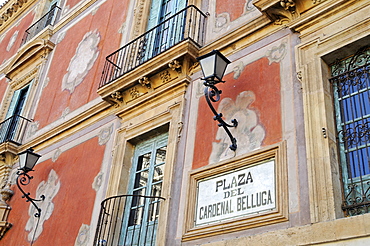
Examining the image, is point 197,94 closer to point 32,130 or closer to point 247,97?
point 247,97

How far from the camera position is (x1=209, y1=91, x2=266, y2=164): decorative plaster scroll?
5.92 metres

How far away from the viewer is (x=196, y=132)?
22.7 ft

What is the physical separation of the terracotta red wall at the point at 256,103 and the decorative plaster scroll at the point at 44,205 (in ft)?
12.6

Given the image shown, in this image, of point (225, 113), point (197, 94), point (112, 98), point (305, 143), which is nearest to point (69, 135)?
point (112, 98)

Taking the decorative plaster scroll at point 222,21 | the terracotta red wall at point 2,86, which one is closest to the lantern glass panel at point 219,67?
the decorative plaster scroll at point 222,21

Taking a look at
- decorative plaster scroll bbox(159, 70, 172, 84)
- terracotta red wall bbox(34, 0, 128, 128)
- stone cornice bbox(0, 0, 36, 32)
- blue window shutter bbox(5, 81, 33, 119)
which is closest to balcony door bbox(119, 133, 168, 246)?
decorative plaster scroll bbox(159, 70, 172, 84)

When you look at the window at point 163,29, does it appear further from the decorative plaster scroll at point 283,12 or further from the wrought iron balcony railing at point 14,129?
the wrought iron balcony railing at point 14,129

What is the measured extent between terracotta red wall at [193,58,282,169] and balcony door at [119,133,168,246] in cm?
96

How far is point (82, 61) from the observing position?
1112 cm

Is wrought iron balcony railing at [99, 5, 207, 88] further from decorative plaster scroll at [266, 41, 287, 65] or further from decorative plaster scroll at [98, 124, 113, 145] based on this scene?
decorative plaster scroll at [266, 41, 287, 65]

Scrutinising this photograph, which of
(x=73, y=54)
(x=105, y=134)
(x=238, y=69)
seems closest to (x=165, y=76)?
(x=238, y=69)

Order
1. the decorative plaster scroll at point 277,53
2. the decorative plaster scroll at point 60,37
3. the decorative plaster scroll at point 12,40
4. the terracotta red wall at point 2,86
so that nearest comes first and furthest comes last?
1. the decorative plaster scroll at point 277,53
2. the decorative plaster scroll at point 60,37
3. the terracotta red wall at point 2,86
4. the decorative plaster scroll at point 12,40

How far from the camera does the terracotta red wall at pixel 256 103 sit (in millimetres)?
5840

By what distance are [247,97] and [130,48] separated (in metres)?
3.66
